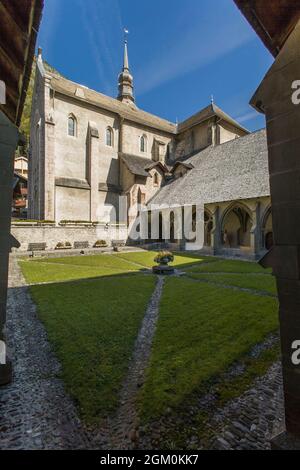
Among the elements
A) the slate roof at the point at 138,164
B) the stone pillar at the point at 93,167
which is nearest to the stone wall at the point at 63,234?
the stone pillar at the point at 93,167

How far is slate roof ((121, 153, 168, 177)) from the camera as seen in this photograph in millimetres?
30283

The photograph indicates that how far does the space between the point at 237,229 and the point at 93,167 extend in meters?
18.3

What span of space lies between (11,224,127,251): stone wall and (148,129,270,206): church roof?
6.76 metres

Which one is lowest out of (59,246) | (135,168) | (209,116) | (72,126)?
(59,246)

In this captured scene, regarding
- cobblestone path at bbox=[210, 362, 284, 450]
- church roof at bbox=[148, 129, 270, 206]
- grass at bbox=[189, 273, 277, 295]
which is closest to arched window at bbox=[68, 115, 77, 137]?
church roof at bbox=[148, 129, 270, 206]

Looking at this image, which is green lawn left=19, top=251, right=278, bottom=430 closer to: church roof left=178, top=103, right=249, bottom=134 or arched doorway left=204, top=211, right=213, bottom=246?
arched doorway left=204, top=211, right=213, bottom=246

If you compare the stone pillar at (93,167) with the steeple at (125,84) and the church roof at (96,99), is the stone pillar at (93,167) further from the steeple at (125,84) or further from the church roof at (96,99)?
the steeple at (125,84)

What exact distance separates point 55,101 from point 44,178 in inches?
360

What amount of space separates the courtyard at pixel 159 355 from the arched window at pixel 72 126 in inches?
932

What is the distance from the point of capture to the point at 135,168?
3066 cm

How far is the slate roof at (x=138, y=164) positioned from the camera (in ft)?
99.4

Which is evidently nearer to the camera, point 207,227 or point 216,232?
point 216,232
